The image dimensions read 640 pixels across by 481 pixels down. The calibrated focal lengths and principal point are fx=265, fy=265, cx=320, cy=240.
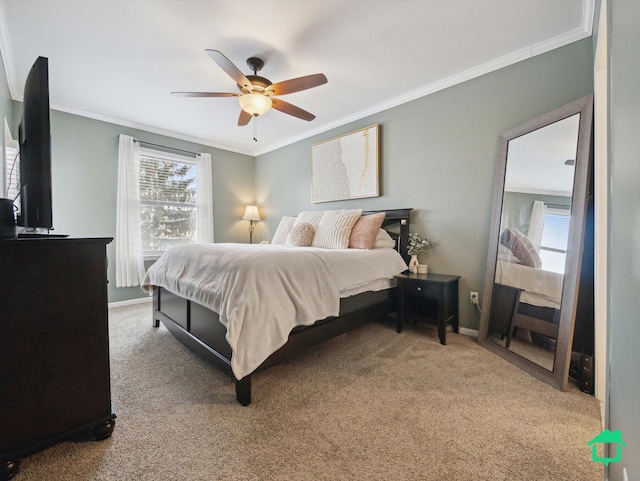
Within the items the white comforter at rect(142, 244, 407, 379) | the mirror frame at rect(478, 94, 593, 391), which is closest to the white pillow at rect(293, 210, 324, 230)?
the white comforter at rect(142, 244, 407, 379)

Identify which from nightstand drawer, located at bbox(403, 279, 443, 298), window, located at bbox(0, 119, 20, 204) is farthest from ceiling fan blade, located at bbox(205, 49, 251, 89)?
nightstand drawer, located at bbox(403, 279, 443, 298)

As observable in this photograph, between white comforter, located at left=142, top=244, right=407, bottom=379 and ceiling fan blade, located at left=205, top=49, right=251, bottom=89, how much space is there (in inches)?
53.9

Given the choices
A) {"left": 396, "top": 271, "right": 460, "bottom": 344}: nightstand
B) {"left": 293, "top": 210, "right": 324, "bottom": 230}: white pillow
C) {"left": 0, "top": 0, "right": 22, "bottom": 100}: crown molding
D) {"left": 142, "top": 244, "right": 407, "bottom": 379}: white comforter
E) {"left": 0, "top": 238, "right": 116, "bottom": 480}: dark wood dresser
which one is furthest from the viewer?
{"left": 293, "top": 210, "right": 324, "bottom": 230}: white pillow

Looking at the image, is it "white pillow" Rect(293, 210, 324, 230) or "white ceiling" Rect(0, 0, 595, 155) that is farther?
"white pillow" Rect(293, 210, 324, 230)

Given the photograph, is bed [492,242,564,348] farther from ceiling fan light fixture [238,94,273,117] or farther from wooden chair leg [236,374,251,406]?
ceiling fan light fixture [238,94,273,117]

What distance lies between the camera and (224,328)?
1674 millimetres

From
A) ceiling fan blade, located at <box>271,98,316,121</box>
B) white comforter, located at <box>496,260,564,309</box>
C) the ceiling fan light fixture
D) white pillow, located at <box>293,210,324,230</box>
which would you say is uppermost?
ceiling fan blade, located at <box>271,98,316,121</box>

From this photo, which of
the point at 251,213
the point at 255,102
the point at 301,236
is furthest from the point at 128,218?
the point at 255,102

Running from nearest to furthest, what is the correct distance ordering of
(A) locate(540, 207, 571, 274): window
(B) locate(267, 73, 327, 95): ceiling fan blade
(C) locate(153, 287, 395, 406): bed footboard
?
(C) locate(153, 287, 395, 406): bed footboard < (A) locate(540, 207, 571, 274): window < (B) locate(267, 73, 327, 95): ceiling fan blade

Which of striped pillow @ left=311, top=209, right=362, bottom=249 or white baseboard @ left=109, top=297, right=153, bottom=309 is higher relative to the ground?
striped pillow @ left=311, top=209, right=362, bottom=249

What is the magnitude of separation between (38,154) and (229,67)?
1.35 meters

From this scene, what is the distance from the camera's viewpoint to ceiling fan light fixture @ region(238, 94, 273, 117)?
2346 millimetres

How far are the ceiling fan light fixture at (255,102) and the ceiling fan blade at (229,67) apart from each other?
9 cm

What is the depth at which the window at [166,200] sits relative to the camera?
156 inches
